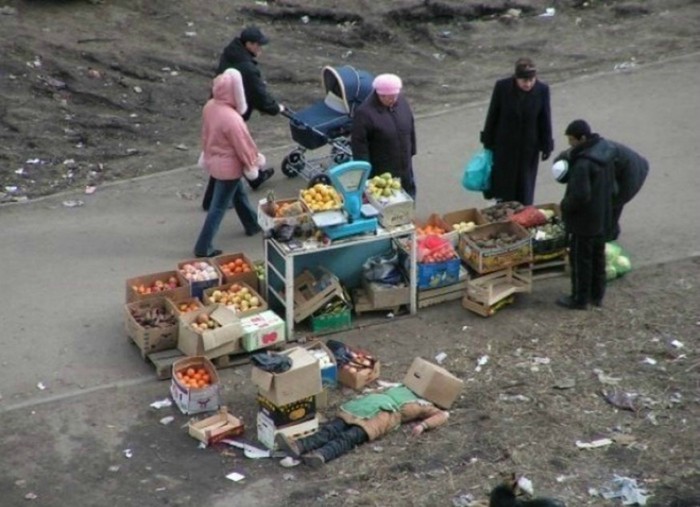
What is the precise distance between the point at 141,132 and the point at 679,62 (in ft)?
22.7

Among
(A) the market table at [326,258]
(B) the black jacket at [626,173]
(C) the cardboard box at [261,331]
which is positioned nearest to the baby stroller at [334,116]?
(A) the market table at [326,258]

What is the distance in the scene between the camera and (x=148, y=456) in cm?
1013

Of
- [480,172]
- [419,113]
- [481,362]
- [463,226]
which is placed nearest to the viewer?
[481,362]

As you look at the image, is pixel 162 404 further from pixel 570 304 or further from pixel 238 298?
pixel 570 304

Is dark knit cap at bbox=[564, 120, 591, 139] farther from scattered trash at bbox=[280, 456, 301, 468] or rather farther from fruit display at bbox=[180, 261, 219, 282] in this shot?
scattered trash at bbox=[280, 456, 301, 468]

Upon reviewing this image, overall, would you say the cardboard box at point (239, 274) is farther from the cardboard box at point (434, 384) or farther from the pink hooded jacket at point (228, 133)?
the cardboard box at point (434, 384)

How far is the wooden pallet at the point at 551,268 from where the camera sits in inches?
497

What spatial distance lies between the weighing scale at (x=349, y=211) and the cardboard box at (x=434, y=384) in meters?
1.43

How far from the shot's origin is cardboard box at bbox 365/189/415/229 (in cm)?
1174

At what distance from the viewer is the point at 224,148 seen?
1264 cm

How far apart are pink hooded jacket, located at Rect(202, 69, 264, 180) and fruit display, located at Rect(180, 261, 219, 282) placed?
0.99 m

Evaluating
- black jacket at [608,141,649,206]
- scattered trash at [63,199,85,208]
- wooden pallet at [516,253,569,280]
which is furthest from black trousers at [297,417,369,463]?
scattered trash at [63,199,85,208]

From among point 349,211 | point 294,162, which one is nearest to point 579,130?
point 349,211

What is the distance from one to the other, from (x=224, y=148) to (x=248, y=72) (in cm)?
167
